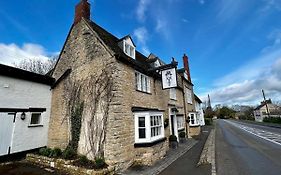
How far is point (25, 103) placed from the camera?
406 inches

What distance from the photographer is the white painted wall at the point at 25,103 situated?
31.0 feet

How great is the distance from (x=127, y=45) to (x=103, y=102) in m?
5.45

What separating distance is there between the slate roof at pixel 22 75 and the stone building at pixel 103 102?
2.73 feet

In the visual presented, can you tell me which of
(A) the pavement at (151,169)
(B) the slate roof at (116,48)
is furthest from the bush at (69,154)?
(B) the slate roof at (116,48)

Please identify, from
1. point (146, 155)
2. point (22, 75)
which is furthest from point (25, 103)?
point (146, 155)

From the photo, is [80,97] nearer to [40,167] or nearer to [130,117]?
[130,117]

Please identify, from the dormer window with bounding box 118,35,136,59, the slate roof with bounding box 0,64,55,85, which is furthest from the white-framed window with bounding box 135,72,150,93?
the slate roof with bounding box 0,64,55,85

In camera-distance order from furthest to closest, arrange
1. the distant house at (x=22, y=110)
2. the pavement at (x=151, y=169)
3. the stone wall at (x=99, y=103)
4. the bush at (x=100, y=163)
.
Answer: the distant house at (x=22, y=110) → the stone wall at (x=99, y=103) → the pavement at (x=151, y=169) → the bush at (x=100, y=163)

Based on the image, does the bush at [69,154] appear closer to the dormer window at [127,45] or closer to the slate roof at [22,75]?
the slate roof at [22,75]

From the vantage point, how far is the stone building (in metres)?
8.62

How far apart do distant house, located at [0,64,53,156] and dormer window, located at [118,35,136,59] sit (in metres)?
6.09

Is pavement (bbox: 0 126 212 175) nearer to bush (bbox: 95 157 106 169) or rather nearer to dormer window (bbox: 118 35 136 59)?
bush (bbox: 95 157 106 169)

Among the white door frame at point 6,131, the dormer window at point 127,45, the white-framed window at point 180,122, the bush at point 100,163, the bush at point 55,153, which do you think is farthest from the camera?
the white-framed window at point 180,122

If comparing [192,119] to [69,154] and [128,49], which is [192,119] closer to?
[128,49]
